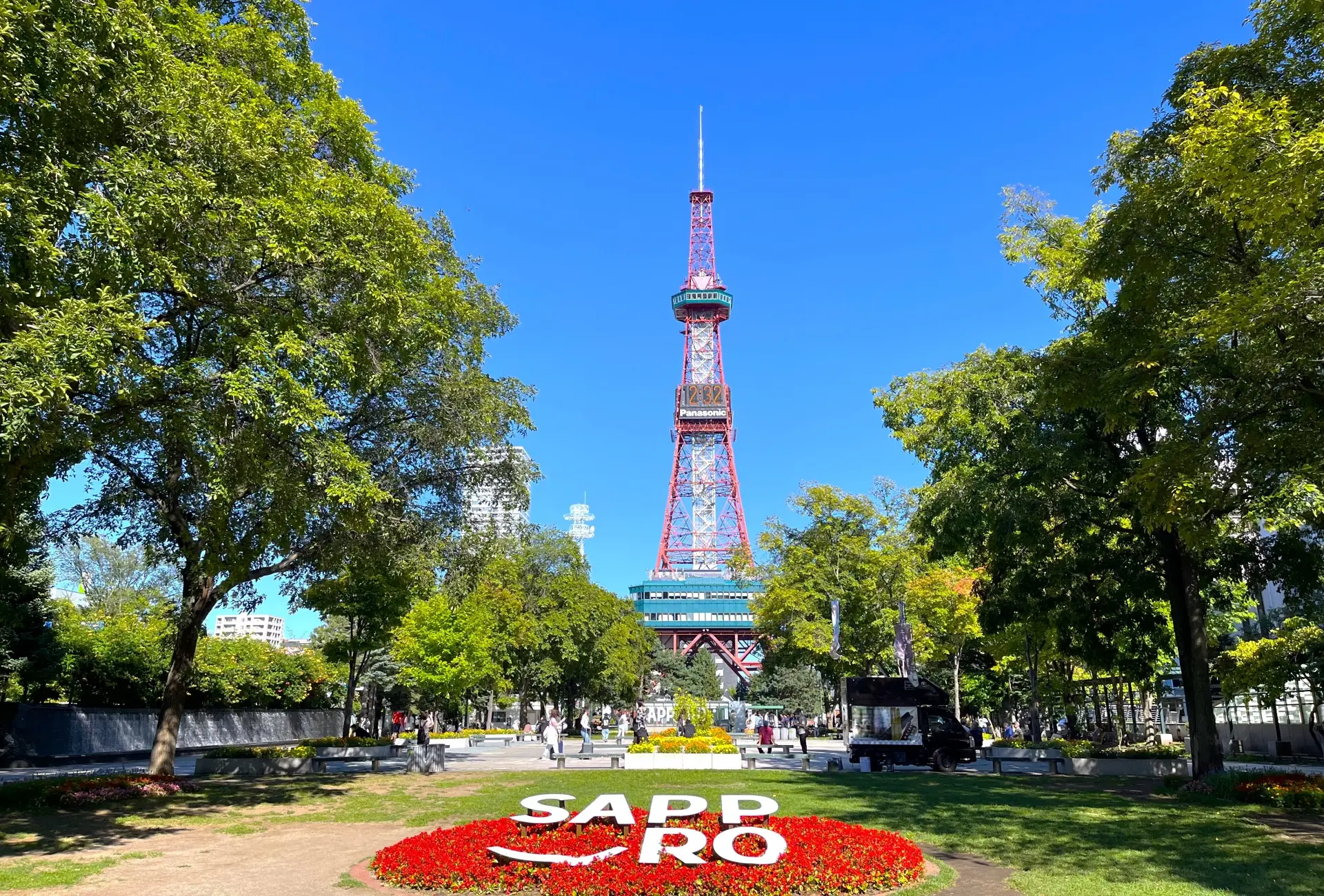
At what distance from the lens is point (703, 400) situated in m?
112

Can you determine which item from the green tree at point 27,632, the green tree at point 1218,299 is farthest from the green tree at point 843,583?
the green tree at point 27,632

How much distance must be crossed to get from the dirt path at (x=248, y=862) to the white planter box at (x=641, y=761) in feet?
41.9

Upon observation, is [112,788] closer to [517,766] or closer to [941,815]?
[517,766]

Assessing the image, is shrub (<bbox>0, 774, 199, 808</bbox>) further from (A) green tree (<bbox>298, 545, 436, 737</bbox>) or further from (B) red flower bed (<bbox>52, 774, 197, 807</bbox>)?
(A) green tree (<bbox>298, 545, 436, 737</bbox>)

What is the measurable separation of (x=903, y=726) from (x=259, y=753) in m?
19.9

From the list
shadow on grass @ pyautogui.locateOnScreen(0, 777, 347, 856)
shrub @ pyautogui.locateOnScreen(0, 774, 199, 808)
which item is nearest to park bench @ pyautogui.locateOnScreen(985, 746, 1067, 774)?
shadow on grass @ pyautogui.locateOnScreen(0, 777, 347, 856)

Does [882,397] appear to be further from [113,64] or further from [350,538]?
[113,64]

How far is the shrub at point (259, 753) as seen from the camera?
2375 centimetres

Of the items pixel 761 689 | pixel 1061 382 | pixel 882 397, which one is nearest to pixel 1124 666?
pixel 882 397

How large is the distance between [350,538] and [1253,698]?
109 ft

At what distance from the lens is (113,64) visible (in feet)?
36.4

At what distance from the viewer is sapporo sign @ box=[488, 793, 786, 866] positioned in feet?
31.9

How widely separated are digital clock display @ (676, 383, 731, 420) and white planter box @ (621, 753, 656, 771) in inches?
3368

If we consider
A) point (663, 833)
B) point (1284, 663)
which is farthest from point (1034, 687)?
point (663, 833)
